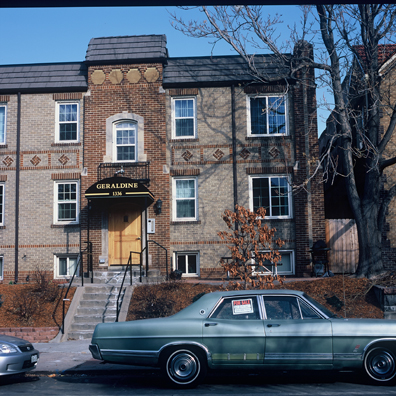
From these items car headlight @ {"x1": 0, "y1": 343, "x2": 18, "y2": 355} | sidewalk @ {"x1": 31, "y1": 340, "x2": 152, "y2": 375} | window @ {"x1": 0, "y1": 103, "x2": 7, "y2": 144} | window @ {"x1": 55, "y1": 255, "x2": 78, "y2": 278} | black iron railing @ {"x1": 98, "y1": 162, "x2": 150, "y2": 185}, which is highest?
window @ {"x1": 0, "y1": 103, "x2": 7, "y2": 144}

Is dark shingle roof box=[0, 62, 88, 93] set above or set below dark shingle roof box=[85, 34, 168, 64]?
below

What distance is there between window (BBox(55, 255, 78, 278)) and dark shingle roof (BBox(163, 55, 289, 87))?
288 inches

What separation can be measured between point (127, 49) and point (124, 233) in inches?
273

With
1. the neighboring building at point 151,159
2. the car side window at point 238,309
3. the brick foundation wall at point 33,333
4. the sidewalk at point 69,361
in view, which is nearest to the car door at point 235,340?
the car side window at point 238,309

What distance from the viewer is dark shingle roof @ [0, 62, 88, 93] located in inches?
717

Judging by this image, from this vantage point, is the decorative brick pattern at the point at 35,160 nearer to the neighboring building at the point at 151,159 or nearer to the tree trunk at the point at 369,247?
the neighboring building at the point at 151,159

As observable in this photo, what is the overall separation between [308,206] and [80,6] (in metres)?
15.7

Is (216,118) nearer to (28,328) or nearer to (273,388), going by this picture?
(28,328)

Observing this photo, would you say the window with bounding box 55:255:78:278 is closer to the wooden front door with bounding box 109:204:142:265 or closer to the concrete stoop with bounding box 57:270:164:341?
the wooden front door with bounding box 109:204:142:265

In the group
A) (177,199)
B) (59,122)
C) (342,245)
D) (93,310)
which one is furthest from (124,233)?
(342,245)

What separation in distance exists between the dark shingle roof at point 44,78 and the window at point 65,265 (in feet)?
20.6

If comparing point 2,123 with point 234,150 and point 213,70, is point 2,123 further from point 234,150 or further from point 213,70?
point 234,150

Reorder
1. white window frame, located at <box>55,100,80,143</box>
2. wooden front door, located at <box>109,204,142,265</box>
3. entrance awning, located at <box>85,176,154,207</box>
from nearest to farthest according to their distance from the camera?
entrance awning, located at <box>85,176,154,207</box> → wooden front door, located at <box>109,204,142,265</box> → white window frame, located at <box>55,100,80,143</box>

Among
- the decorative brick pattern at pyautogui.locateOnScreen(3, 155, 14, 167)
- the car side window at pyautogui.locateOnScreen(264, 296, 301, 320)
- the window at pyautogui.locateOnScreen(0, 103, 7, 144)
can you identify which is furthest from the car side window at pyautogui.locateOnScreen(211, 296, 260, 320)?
the window at pyautogui.locateOnScreen(0, 103, 7, 144)
